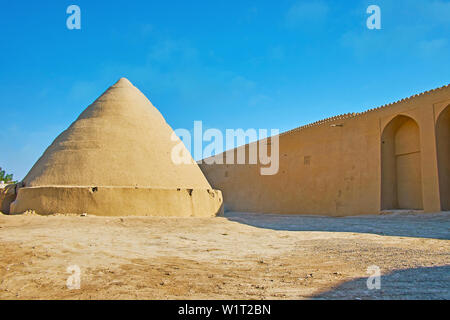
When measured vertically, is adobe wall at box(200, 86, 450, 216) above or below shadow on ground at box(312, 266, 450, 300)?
above

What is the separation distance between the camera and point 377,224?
382 inches

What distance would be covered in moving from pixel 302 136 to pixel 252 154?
17.0ft

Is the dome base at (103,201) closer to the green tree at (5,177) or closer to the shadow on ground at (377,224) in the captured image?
the shadow on ground at (377,224)

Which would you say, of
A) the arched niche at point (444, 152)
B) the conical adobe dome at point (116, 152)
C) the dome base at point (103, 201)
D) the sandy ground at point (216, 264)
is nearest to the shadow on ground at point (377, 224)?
the sandy ground at point (216, 264)

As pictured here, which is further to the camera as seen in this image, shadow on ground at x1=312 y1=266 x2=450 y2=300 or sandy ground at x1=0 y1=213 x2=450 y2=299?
sandy ground at x1=0 y1=213 x2=450 y2=299

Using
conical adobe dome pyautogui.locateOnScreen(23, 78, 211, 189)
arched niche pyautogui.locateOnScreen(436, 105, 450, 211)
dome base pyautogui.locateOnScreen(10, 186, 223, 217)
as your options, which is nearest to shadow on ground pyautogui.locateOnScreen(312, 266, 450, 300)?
dome base pyautogui.locateOnScreen(10, 186, 223, 217)

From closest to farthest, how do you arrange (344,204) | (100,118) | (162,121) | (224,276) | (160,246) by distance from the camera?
(224,276) < (160,246) < (100,118) < (162,121) < (344,204)

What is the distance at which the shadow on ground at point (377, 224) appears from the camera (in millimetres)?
7570

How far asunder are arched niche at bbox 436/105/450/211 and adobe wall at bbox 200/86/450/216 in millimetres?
47

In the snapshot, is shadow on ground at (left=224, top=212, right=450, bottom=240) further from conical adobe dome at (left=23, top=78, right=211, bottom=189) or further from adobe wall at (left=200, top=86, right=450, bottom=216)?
conical adobe dome at (left=23, top=78, right=211, bottom=189)

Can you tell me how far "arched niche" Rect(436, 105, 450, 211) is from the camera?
12305 mm

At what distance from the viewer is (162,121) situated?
1406 cm
